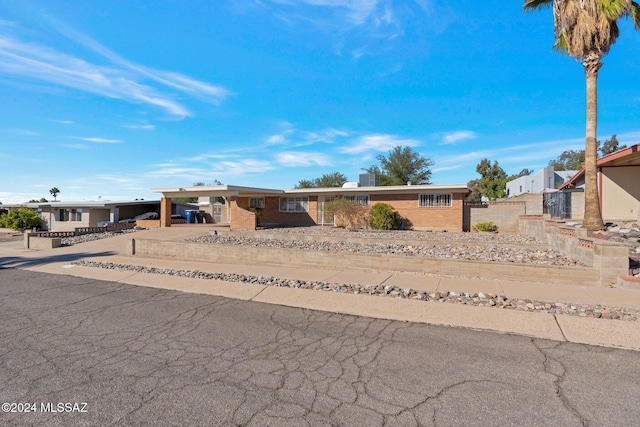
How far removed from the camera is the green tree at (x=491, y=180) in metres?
50.5

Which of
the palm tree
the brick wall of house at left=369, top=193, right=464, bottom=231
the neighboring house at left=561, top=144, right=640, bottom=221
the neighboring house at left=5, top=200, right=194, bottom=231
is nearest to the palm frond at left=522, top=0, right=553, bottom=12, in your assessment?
the palm tree

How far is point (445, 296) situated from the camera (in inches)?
267

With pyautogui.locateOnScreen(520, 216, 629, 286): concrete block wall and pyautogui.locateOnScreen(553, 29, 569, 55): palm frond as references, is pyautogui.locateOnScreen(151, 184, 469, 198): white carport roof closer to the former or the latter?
pyautogui.locateOnScreen(553, 29, 569, 55): palm frond

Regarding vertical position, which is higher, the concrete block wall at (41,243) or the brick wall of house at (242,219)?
the brick wall of house at (242,219)

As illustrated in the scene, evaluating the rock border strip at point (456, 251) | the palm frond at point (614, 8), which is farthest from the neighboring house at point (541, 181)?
the rock border strip at point (456, 251)

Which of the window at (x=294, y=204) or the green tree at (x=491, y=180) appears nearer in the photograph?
the window at (x=294, y=204)

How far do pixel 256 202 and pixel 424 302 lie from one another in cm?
2413

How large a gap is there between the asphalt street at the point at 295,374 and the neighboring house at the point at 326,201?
1729 centimetres

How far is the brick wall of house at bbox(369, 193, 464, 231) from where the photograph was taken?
71.3 feet

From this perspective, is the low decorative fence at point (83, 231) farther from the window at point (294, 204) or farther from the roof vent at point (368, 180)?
the roof vent at point (368, 180)

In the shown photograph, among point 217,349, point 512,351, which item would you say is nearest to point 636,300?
point 512,351

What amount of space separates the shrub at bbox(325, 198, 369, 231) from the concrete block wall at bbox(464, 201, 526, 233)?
682cm

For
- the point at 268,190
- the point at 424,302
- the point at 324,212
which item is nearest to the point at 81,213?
the point at 268,190

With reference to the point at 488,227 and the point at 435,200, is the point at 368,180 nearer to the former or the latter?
the point at 435,200
